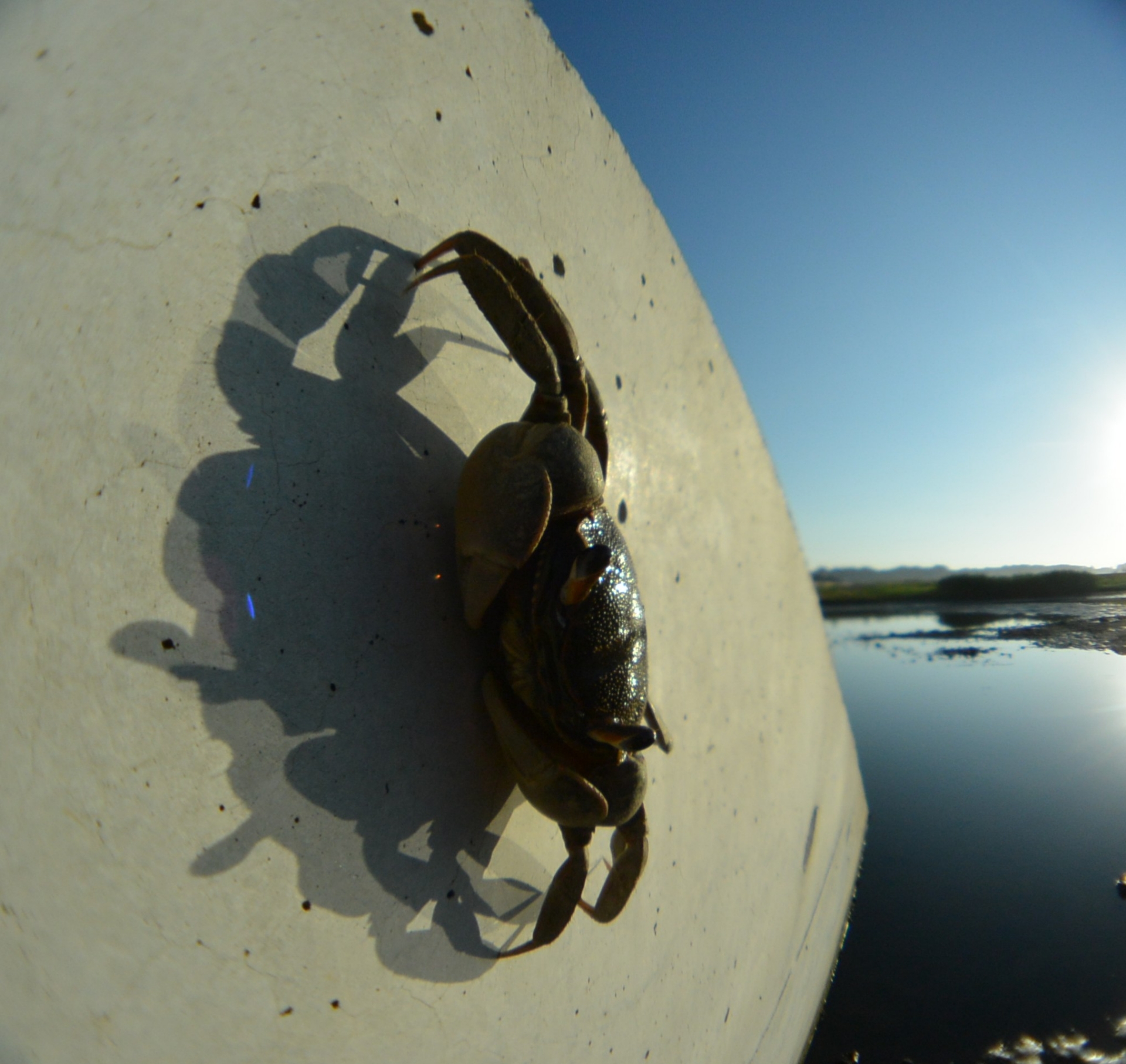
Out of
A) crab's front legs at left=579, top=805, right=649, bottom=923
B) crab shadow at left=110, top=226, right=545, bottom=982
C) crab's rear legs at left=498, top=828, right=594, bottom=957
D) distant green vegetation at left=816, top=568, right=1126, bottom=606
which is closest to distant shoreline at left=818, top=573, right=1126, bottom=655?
distant green vegetation at left=816, top=568, right=1126, bottom=606

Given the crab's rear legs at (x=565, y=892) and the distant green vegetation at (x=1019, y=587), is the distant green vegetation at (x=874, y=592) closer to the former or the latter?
the distant green vegetation at (x=1019, y=587)

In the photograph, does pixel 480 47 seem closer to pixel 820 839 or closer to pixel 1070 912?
pixel 820 839

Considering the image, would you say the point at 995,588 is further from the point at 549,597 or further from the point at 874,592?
the point at 549,597

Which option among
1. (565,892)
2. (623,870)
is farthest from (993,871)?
(565,892)

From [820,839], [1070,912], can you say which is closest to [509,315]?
[820,839]

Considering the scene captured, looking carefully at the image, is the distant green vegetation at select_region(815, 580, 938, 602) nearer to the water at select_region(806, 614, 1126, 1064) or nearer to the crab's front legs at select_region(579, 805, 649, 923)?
the water at select_region(806, 614, 1126, 1064)

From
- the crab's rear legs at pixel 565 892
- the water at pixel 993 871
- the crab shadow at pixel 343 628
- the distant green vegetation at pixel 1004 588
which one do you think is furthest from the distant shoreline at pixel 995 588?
the crab shadow at pixel 343 628

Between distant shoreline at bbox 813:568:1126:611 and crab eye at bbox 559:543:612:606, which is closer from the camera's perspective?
crab eye at bbox 559:543:612:606
